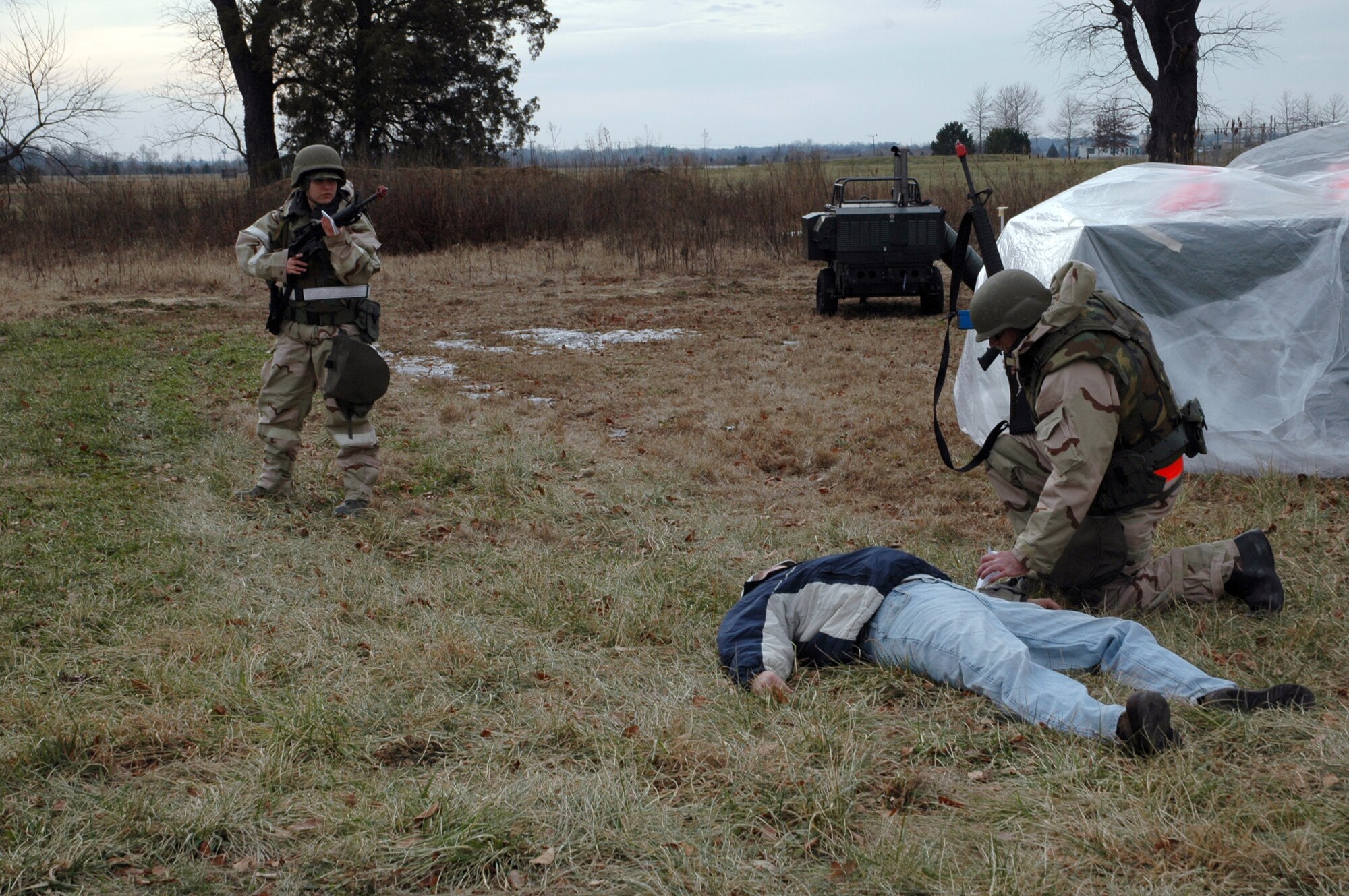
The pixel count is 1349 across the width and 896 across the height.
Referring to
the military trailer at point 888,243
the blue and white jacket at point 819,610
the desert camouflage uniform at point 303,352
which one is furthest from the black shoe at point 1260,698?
the military trailer at point 888,243

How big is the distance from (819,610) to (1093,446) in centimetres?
112

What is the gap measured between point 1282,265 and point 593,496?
13.3ft

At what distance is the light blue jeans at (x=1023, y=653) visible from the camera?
313 cm

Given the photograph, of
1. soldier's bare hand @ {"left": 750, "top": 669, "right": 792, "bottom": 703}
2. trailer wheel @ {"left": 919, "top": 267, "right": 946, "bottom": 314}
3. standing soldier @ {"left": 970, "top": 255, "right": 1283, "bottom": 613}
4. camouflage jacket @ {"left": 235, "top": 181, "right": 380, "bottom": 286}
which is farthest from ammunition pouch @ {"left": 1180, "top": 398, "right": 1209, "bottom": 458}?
trailer wheel @ {"left": 919, "top": 267, "right": 946, "bottom": 314}

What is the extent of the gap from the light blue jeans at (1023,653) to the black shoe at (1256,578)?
0.91 meters

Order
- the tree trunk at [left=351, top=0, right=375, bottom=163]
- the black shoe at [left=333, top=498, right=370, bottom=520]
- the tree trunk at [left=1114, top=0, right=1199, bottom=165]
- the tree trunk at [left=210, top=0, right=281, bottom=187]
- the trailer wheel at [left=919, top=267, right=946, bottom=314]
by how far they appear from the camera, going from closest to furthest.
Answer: the black shoe at [left=333, top=498, right=370, bottom=520] < the trailer wheel at [left=919, top=267, right=946, bottom=314] < the tree trunk at [left=1114, top=0, right=1199, bottom=165] < the tree trunk at [left=210, top=0, right=281, bottom=187] < the tree trunk at [left=351, top=0, right=375, bottom=163]

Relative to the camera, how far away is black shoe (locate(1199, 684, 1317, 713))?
3.10m

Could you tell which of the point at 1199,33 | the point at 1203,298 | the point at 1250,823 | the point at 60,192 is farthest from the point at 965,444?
the point at 60,192

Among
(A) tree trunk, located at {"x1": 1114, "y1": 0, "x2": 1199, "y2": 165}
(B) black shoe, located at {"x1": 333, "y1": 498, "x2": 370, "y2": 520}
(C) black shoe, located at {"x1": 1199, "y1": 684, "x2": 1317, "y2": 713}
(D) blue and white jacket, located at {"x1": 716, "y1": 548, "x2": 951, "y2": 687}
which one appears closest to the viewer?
(C) black shoe, located at {"x1": 1199, "y1": 684, "x2": 1317, "y2": 713}

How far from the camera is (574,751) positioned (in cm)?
316

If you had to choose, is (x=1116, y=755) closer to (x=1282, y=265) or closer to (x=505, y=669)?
(x=505, y=669)

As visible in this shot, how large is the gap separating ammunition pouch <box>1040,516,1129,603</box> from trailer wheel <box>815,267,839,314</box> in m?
9.47

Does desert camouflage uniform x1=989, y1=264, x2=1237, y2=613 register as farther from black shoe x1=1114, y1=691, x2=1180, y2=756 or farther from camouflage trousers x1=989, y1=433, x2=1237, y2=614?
black shoe x1=1114, y1=691, x2=1180, y2=756

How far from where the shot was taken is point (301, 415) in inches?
243
